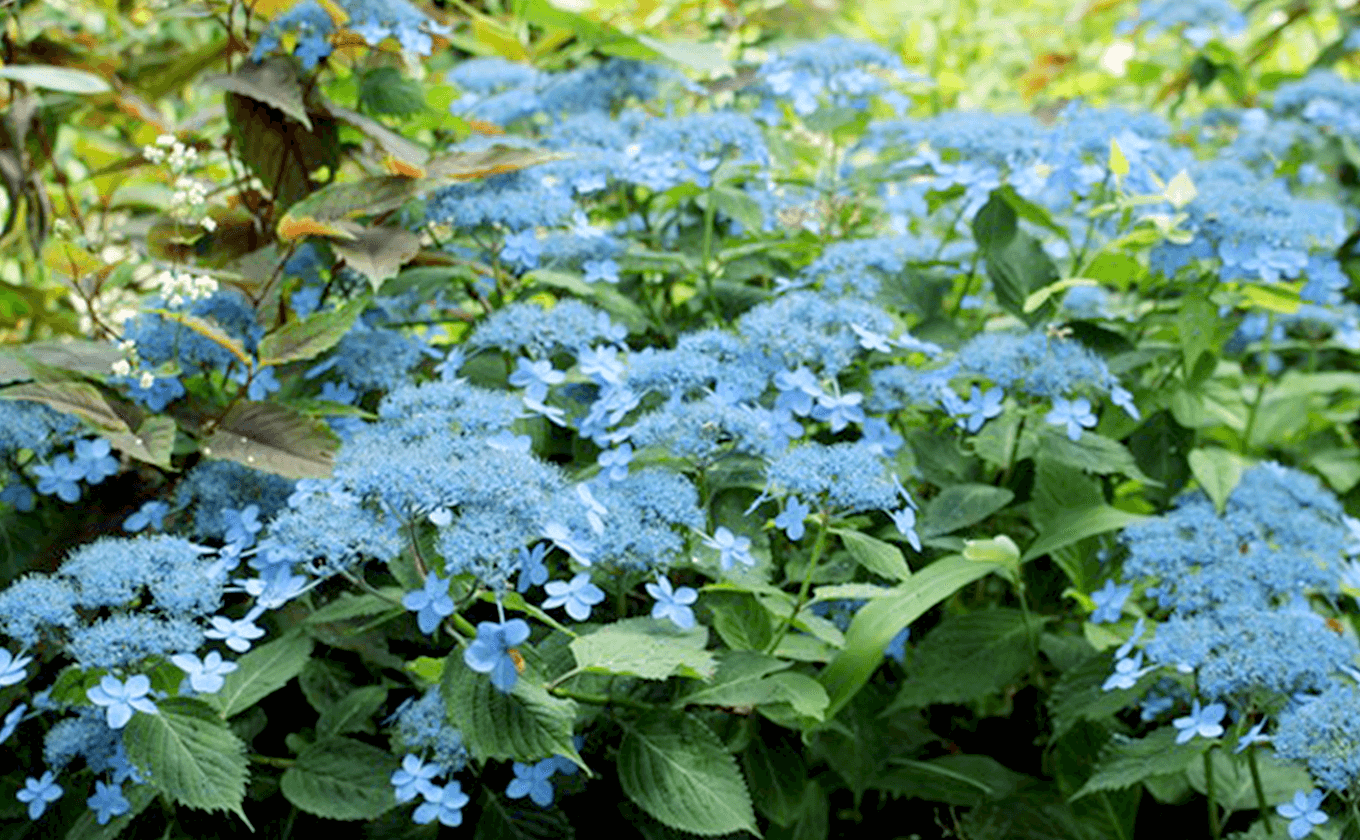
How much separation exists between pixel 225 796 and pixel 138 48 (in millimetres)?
2072

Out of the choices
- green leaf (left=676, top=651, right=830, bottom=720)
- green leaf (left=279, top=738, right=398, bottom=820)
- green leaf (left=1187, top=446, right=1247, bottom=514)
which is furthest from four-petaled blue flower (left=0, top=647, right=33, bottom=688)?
green leaf (left=1187, top=446, right=1247, bottom=514)

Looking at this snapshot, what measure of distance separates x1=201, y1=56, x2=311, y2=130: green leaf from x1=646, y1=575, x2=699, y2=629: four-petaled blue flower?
0.83 m

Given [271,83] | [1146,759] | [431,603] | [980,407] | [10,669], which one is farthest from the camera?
[271,83]

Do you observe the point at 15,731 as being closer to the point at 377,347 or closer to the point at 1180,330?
the point at 377,347

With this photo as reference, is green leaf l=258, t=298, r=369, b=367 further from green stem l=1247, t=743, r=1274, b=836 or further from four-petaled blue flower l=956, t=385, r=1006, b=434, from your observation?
green stem l=1247, t=743, r=1274, b=836

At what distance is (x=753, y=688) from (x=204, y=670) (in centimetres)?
53

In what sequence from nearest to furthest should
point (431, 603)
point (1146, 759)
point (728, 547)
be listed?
1. point (431, 603)
2. point (728, 547)
3. point (1146, 759)

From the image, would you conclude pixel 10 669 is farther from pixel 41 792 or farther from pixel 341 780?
pixel 341 780

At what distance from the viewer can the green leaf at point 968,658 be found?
1.78m

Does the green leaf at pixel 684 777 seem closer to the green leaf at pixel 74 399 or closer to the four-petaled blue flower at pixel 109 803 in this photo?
the four-petaled blue flower at pixel 109 803

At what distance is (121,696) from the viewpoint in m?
1.26

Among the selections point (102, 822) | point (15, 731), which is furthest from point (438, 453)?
point (15, 731)

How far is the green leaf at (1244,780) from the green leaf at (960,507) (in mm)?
382

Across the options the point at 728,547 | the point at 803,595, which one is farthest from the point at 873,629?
the point at 728,547
